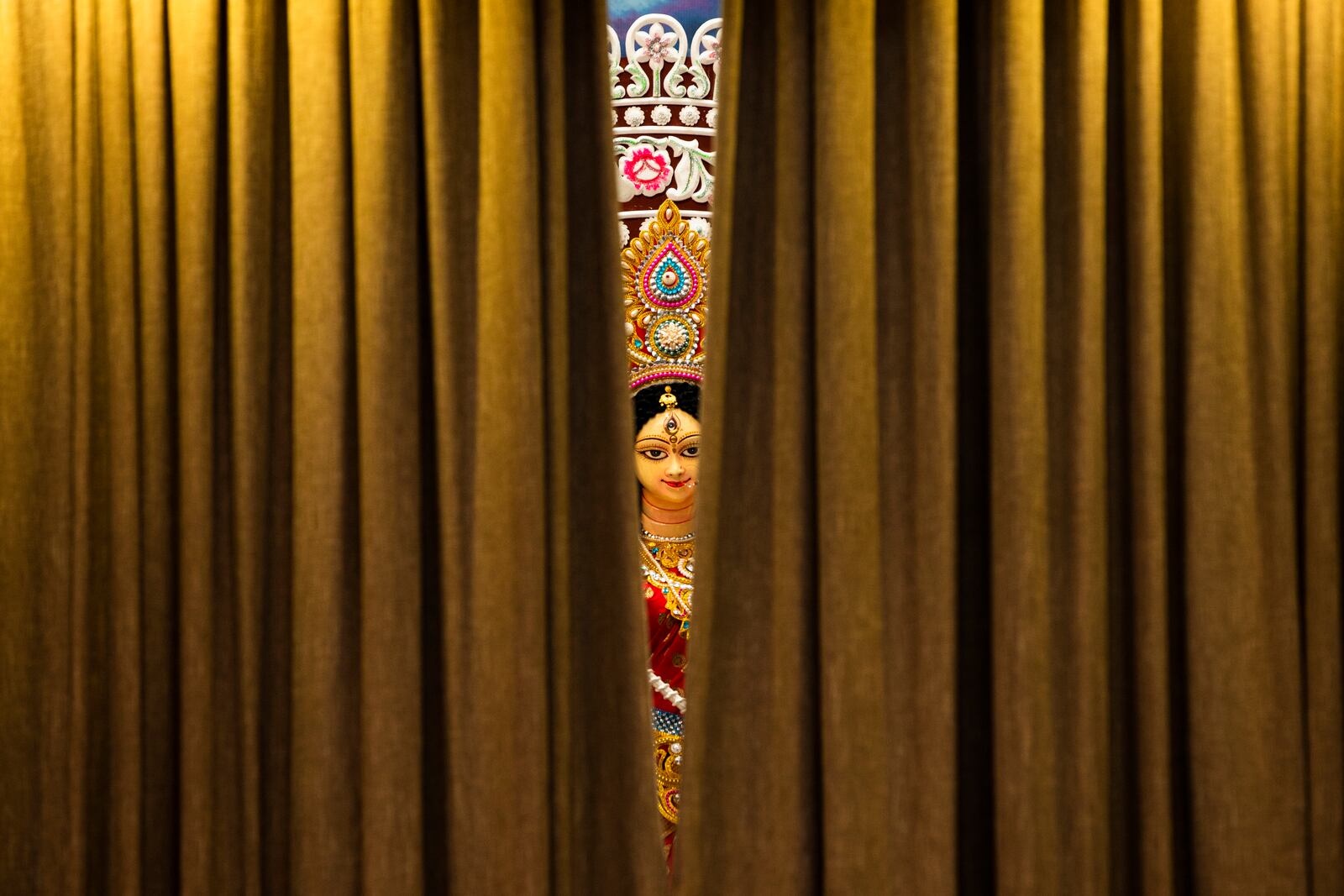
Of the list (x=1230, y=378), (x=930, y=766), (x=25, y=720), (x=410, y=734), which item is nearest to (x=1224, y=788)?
(x=930, y=766)

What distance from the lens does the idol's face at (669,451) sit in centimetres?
166

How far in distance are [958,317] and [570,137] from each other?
60cm

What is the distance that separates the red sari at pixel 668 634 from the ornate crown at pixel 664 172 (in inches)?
9.9

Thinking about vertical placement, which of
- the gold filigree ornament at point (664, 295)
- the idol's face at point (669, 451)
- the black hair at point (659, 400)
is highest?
the gold filigree ornament at point (664, 295)

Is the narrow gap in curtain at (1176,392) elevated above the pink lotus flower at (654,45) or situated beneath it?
situated beneath

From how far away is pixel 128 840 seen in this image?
60.1 inches

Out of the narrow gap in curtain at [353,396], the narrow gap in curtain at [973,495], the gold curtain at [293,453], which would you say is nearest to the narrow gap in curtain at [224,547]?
the gold curtain at [293,453]

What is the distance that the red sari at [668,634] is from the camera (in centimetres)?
167

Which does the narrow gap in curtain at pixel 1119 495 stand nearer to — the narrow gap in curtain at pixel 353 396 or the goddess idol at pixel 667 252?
the goddess idol at pixel 667 252

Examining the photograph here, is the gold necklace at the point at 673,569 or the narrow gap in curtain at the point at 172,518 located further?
the gold necklace at the point at 673,569

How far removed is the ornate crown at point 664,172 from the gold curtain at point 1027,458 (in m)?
0.08

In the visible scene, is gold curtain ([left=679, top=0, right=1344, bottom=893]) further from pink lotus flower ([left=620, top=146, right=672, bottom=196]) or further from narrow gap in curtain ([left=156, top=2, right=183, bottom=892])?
narrow gap in curtain ([left=156, top=2, right=183, bottom=892])

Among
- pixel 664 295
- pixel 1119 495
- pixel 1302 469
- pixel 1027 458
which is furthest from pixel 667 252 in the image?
pixel 1302 469

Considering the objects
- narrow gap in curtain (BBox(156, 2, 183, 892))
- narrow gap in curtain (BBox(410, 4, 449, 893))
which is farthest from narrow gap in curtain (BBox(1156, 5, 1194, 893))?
narrow gap in curtain (BBox(156, 2, 183, 892))
